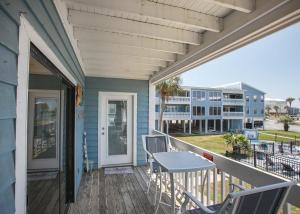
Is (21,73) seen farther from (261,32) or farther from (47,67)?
(261,32)

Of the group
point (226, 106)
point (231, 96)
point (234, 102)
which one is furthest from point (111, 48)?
point (234, 102)

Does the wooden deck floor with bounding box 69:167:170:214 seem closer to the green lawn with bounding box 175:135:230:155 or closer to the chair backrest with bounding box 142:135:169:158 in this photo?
the chair backrest with bounding box 142:135:169:158

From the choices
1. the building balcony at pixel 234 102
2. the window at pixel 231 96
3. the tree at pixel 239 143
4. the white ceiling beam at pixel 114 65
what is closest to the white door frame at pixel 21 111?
the white ceiling beam at pixel 114 65

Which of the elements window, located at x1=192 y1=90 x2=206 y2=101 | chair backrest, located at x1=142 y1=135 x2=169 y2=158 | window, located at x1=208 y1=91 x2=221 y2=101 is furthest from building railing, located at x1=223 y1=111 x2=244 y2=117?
chair backrest, located at x1=142 y1=135 x2=169 y2=158

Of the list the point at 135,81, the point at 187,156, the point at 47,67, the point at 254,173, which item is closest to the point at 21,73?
the point at 47,67

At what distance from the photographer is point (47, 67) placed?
1437mm

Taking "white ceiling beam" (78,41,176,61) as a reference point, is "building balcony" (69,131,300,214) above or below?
below

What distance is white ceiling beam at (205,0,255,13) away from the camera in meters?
1.41

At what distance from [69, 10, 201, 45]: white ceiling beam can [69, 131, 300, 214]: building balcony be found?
1.48m

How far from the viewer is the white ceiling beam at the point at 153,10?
153cm

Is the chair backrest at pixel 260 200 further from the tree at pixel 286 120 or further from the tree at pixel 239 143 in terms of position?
the tree at pixel 286 120

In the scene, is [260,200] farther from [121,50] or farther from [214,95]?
[214,95]

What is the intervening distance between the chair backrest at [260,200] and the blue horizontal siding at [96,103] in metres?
3.87

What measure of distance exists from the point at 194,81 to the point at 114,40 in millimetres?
21639
